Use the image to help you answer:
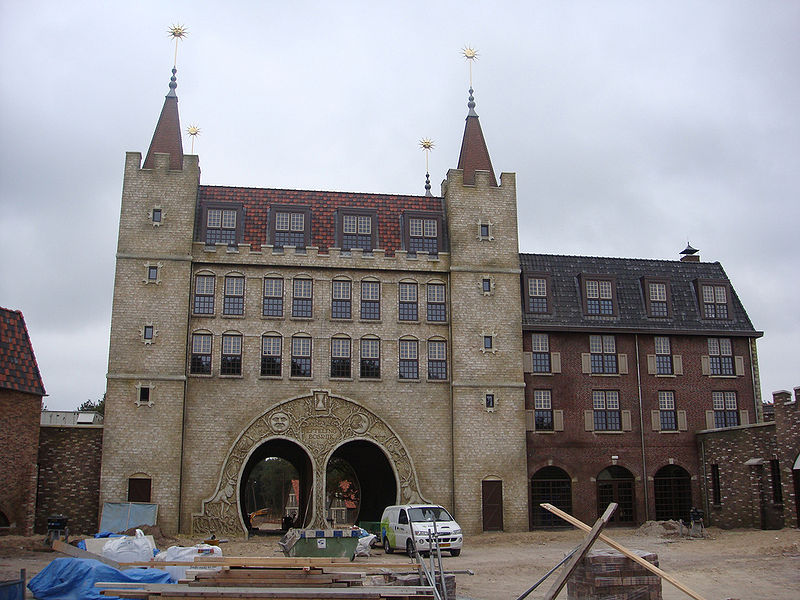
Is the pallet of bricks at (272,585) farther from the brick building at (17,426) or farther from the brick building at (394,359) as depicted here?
the brick building at (394,359)

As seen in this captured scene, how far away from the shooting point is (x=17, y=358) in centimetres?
3344

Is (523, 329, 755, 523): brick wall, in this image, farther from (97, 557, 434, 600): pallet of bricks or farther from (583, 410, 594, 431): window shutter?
(97, 557, 434, 600): pallet of bricks

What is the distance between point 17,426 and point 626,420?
26457mm

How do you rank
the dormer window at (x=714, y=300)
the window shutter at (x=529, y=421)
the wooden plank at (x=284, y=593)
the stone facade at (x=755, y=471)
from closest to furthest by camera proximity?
the wooden plank at (x=284, y=593) → the stone facade at (x=755, y=471) → the window shutter at (x=529, y=421) → the dormer window at (x=714, y=300)

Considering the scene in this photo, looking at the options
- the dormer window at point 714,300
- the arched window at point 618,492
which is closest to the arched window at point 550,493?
the arched window at point 618,492

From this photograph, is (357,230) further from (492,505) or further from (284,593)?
(284,593)

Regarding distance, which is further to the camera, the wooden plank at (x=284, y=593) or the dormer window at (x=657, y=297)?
the dormer window at (x=657, y=297)

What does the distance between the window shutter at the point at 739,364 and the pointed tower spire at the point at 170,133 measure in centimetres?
2839

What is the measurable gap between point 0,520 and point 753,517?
99.4 ft

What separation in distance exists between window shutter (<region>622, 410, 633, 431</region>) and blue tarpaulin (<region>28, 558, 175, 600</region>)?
86.8 ft

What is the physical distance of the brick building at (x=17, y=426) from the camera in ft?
105

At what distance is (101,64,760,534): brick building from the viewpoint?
35.4 meters

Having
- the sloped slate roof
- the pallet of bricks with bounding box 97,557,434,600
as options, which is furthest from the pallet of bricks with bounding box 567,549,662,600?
the sloped slate roof

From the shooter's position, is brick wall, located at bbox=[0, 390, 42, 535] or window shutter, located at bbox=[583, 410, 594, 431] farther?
A: window shutter, located at bbox=[583, 410, 594, 431]
